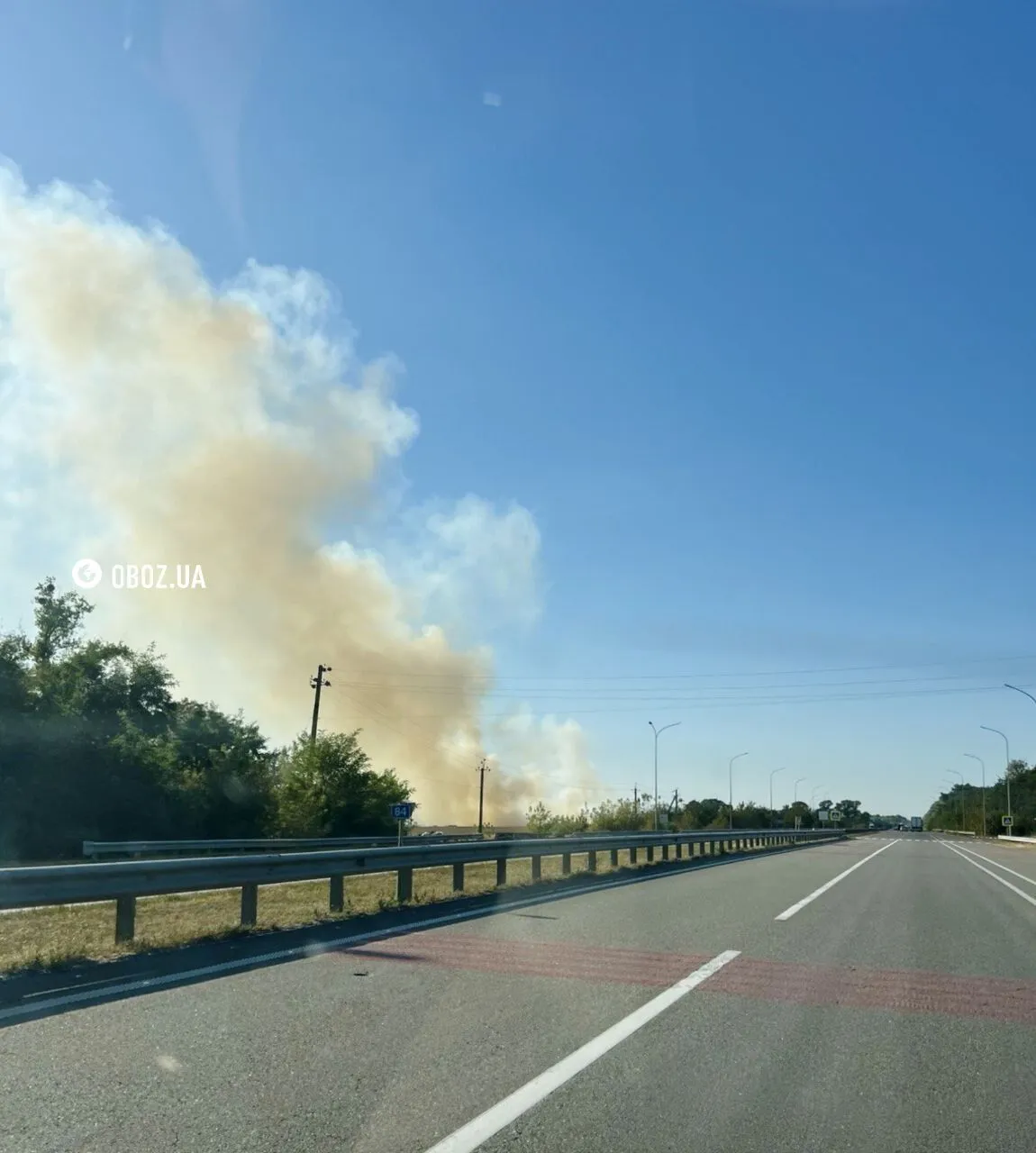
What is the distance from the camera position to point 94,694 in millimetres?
51312

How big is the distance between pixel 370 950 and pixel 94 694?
4377cm

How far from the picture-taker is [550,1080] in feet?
20.9

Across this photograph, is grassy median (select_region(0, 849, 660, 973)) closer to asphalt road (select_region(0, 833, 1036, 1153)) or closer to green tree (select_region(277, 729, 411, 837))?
asphalt road (select_region(0, 833, 1036, 1153))

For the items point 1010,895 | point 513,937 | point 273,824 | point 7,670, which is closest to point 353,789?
point 273,824

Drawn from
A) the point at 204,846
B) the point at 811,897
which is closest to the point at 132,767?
the point at 204,846

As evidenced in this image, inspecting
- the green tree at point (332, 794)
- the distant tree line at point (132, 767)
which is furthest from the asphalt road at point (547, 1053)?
the green tree at point (332, 794)

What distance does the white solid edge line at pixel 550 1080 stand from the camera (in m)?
5.28

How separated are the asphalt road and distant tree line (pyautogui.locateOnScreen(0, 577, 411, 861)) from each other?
28.0 meters

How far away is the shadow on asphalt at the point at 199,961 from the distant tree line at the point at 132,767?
2321 cm

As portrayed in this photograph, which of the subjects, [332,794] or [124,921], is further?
[332,794]

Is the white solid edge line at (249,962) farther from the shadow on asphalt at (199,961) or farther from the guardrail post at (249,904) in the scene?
the guardrail post at (249,904)

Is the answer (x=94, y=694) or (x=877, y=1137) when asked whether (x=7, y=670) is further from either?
(x=877, y=1137)

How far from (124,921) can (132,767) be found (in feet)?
114

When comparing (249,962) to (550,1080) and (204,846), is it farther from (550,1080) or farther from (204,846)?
(204,846)
